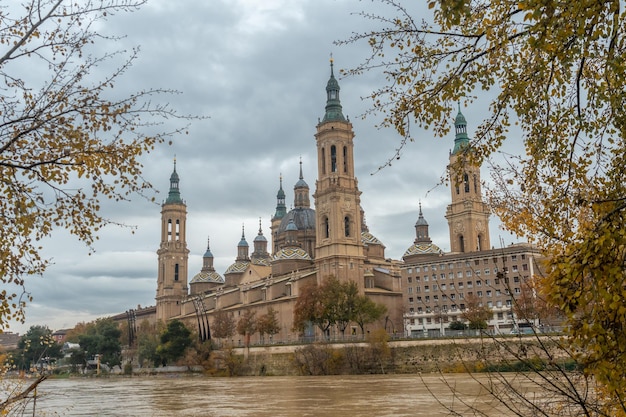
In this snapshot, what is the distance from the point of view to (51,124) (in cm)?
852

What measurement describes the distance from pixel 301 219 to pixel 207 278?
26.6 m

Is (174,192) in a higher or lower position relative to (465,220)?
higher

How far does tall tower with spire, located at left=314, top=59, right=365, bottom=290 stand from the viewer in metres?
85.4

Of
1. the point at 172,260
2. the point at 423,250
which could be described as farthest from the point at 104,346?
the point at 423,250

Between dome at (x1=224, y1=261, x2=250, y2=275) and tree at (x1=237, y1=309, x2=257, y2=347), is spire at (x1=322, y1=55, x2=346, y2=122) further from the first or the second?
dome at (x1=224, y1=261, x2=250, y2=275)

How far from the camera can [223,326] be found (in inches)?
3666

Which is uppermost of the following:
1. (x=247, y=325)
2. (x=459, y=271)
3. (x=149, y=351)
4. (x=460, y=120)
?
(x=460, y=120)

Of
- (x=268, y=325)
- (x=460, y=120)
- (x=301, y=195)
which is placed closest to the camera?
(x=268, y=325)

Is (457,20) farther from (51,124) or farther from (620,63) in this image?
(51,124)

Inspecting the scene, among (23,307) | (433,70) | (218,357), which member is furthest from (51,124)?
(218,357)

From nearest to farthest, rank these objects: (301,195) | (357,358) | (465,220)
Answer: (357,358)
(465,220)
(301,195)

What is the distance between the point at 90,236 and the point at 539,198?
21.5 ft

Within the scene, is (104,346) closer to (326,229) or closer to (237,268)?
(237,268)

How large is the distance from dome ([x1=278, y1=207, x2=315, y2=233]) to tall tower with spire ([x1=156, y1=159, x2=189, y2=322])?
27699 millimetres
